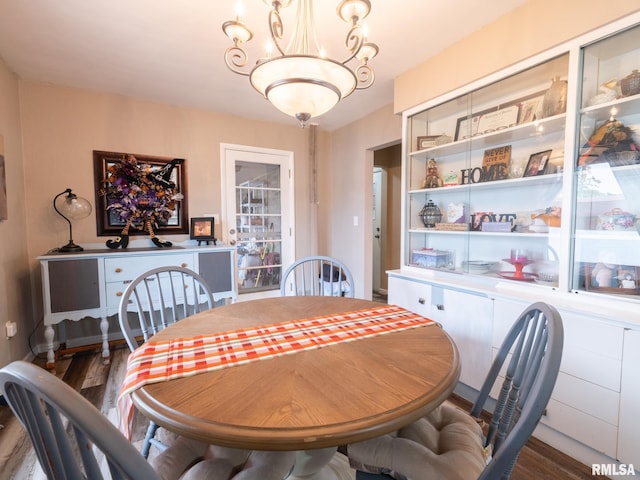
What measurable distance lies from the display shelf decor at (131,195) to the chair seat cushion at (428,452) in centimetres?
271

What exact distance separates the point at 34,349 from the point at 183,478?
2.82 meters

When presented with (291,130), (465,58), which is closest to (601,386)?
(465,58)

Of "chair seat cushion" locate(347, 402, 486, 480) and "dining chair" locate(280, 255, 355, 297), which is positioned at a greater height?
"dining chair" locate(280, 255, 355, 297)

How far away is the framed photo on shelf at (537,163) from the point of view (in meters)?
1.89

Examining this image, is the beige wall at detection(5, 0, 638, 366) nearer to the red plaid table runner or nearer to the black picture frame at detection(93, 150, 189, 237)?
the black picture frame at detection(93, 150, 189, 237)

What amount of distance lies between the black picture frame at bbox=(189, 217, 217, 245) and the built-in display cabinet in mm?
1944

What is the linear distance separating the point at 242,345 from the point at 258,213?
2818 millimetres

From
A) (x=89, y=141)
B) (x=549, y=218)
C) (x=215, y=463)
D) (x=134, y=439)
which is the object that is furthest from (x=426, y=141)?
(x=89, y=141)

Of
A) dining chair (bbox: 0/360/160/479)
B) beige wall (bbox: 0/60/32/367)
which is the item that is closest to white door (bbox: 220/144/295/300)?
beige wall (bbox: 0/60/32/367)

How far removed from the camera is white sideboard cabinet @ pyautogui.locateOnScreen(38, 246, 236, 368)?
2.37m

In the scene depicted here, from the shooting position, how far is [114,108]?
2.94 meters

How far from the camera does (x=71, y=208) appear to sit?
2.63m

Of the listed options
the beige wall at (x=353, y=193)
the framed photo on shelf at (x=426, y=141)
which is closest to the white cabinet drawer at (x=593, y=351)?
the framed photo on shelf at (x=426, y=141)

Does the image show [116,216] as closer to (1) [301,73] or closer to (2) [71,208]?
(2) [71,208]
